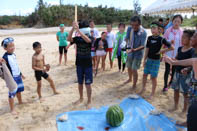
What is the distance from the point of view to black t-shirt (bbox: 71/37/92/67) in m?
3.99

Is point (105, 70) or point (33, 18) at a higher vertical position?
→ point (33, 18)

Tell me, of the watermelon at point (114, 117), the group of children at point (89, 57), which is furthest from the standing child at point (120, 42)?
the watermelon at point (114, 117)

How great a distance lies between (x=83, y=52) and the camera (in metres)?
4.05

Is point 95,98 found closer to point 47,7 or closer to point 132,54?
point 132,54

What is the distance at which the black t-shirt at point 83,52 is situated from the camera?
3.99 m

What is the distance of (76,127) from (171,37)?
342 centimetres

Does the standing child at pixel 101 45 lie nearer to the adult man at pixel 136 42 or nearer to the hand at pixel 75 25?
the adult man at pixel 136 42

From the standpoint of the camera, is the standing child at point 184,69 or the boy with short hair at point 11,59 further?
the boy with short hair at point 11,59

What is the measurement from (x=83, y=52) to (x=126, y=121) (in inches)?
69.2

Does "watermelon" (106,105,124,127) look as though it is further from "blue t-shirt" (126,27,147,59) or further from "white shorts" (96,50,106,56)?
"white shorts" (96,50,106,56)

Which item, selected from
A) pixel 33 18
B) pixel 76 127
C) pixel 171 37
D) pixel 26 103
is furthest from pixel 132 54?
pixel 33 18

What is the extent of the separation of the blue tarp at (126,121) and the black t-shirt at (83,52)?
1.10 metres

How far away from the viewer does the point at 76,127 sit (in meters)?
3.50

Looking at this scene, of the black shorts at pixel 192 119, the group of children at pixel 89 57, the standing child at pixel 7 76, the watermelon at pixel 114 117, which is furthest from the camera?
the standing child at pixel 7 76
